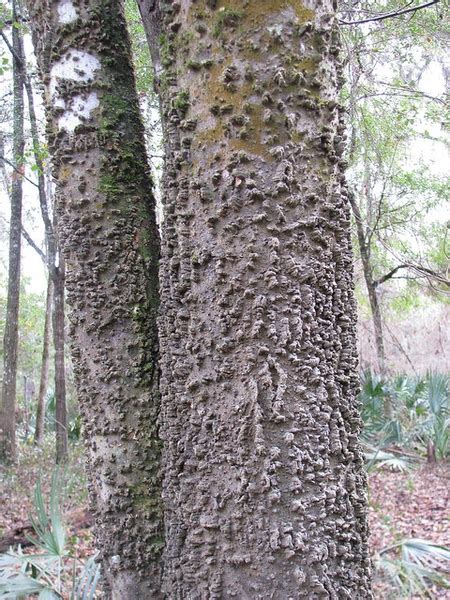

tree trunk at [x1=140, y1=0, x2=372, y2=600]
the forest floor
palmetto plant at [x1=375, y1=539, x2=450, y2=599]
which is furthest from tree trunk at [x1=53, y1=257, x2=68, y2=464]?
tree trunk at [x1=140, y1=0, x2=372, y2=600]

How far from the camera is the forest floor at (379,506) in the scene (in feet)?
20.4

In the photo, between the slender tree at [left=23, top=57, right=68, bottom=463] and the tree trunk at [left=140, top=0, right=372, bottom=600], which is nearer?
the tree trunk at [left=140, top=0, right=372, bottom=600]

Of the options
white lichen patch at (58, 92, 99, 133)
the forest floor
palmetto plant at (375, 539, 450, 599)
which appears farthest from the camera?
the forest floor

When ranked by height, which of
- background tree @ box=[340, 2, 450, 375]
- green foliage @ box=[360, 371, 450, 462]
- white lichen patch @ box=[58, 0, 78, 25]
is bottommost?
green foliage @ box=[360, 371, 450, 462]

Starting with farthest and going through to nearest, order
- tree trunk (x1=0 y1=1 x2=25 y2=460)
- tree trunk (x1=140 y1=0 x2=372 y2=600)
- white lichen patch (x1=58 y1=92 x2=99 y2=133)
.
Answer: tree trunk (x1=0 y1=1 x2=25 y2=460) < white lichen patch (x1=58 y1=92 x2=99 y2=133) < tree trunk (x1=140 y1=0 x2=372 y2=600)

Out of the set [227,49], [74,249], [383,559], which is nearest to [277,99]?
[227,49]

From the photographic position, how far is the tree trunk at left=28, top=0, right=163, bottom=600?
2.01 meters

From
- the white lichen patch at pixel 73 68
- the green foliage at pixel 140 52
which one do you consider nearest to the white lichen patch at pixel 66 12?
the white lichen patch at pixel 73 68

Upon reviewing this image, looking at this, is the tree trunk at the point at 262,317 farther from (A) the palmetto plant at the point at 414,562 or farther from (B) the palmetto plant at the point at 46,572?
(A) the palmetto plant at the point at 414,562

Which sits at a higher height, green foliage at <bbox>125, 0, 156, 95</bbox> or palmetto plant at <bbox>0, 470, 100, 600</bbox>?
green foliage at <bbox>125, 0, 156, 95</bbox>

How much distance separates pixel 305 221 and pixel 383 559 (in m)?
2.84

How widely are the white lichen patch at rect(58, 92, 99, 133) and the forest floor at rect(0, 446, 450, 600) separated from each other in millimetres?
4196

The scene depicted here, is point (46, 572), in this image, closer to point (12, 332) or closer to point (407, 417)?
point (12, 332)

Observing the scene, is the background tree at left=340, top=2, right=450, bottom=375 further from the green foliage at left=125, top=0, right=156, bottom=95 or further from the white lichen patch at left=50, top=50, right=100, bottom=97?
the white lichen patch at left=50, top=50, right=100, bottom=97
